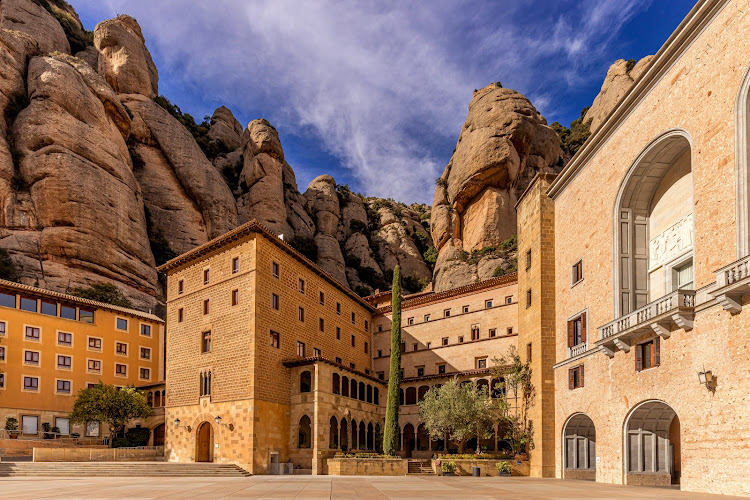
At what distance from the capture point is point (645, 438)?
24.1 m

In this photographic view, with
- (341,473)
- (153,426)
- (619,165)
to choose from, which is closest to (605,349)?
(619,165)

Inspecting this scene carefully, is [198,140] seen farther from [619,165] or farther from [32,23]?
[619,165]

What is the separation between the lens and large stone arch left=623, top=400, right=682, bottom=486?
23781 mm

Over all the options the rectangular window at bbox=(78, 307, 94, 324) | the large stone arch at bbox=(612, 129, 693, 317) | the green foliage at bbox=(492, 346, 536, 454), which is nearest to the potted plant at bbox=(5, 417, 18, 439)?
the rectangular window at bbox=(78, 307, 94, 324)

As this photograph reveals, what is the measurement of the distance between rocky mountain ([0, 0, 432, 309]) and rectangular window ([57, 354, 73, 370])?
32.4ft

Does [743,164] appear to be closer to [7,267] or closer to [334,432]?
[334,432]

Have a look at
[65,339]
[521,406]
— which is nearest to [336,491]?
[521,406]

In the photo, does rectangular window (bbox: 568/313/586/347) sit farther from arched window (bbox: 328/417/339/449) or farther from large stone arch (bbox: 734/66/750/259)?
arched window (bbox: 328/417/339/449)

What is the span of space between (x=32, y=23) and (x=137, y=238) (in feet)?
113

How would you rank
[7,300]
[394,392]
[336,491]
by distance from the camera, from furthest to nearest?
[7,300] < [394,392] < [336,491]

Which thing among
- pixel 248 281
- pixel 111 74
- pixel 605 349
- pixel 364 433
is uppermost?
pixel 111 74

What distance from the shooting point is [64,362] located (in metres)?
47.7

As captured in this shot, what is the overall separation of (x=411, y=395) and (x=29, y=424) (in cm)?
3017

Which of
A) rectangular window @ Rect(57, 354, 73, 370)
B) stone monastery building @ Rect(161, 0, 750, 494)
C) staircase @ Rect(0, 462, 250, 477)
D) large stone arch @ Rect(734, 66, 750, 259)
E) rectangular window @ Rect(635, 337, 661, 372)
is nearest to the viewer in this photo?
large stone arch @ Rect(734, 66, 750, 259)
